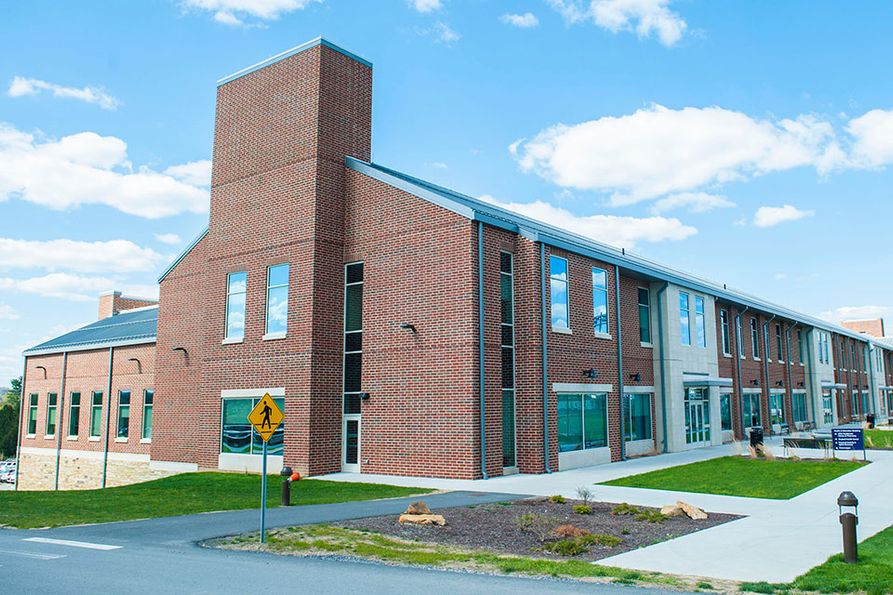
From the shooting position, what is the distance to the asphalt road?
8383mm

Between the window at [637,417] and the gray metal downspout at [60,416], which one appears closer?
the window at [637,417]

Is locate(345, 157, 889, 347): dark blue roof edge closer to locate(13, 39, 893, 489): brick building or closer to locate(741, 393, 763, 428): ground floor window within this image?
locate(13, 39, 893, 489): brick building

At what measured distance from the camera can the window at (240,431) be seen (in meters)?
23.5

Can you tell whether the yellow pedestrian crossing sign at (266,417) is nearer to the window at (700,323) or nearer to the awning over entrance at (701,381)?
the awning over entrance at (701,381)

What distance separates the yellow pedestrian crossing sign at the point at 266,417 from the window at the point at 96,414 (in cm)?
2537

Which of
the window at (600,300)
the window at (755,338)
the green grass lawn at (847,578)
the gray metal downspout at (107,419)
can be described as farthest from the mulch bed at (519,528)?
the window at (755,338)

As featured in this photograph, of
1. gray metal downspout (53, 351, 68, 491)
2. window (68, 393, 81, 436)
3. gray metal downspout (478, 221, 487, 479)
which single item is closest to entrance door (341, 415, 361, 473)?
gray metal downspout (478, 221, 487, 479)

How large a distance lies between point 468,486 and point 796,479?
27.6ft

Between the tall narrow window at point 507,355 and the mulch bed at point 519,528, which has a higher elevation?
the tall narrow window at point 507,355

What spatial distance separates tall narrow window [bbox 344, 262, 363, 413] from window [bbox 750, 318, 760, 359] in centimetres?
2294

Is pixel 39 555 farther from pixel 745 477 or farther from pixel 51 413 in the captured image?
pixel 51 413

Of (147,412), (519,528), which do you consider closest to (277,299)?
(147,412)

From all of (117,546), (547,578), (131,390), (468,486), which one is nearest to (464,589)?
(547,578)

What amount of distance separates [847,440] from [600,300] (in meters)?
8.76
